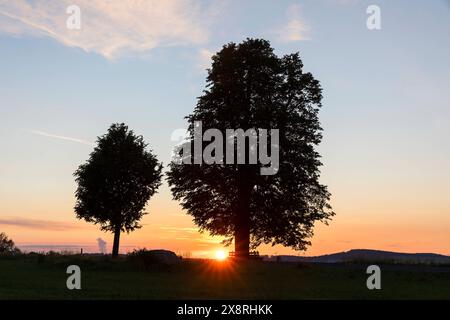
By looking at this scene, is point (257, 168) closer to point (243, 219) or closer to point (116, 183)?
point (243, 219)

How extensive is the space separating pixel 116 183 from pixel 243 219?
16.2 meters

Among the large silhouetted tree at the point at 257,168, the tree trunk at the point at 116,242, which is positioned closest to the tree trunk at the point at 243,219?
the large silhouetted tree at the point at 257,168

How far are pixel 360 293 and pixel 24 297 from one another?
45.0 feet

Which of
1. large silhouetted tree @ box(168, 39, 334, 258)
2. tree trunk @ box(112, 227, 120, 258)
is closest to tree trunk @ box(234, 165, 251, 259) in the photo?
large silhouetted tree @ box(168, 39, 334, 258)

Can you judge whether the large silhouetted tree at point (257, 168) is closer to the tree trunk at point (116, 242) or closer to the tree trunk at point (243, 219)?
the tree trunk at point (243, 219)

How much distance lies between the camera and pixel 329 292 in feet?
88.2

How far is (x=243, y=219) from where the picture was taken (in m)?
47.4

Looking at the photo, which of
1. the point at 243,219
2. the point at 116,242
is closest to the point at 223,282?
the point at 243,219

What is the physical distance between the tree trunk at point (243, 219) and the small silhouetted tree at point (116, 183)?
1448 centimetres

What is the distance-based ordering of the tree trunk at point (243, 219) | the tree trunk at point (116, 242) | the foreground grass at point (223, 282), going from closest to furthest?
1. the foreground grass at point (223, 282)
2. the tree trunk at point (243, 219)
3. the tree trunk at point (116, 242)

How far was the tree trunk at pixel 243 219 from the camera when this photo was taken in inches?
1855
